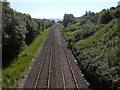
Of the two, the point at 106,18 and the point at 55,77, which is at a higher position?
the point at 106,18

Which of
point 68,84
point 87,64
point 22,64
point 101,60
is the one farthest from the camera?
point 22,64

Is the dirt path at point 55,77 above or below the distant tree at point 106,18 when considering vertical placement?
below

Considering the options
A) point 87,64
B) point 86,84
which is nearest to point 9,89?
point 86,84

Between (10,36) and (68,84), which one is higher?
(10,36)

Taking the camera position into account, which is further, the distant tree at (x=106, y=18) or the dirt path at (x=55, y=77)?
the distant tree at (x=106, y=18)

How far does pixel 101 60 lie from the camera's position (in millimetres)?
19406

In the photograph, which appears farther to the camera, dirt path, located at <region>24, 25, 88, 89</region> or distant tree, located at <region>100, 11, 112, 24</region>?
distant tree, located at <region>100, 11, 112, 24</region>

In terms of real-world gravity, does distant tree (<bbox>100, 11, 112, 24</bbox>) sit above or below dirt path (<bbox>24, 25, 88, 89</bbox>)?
above

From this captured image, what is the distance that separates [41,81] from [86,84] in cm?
417

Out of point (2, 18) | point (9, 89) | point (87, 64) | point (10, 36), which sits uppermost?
point (2, 18)

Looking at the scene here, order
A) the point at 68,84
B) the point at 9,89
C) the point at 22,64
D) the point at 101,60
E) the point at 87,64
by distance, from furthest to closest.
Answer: the point at 22,64 → the point at 87,64 → the point at 101,60 → the point at 68,84 → the point at 9,89

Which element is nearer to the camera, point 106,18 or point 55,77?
point 55,77

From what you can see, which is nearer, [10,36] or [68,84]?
[68,84]

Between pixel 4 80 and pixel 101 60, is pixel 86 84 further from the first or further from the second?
pixel 4 80
